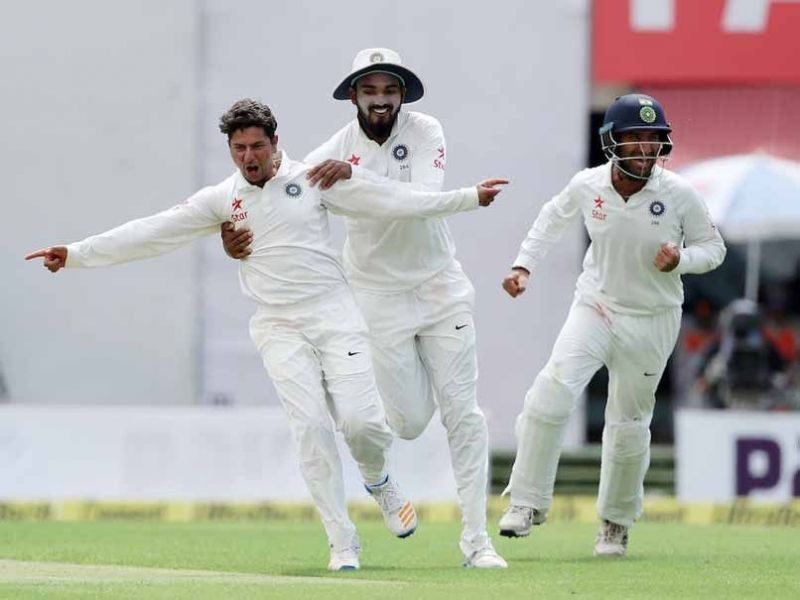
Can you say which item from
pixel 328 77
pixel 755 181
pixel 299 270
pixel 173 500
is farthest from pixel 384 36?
pixel 299 270

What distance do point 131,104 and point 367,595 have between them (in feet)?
32.9

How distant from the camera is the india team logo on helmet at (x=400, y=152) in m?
8.91

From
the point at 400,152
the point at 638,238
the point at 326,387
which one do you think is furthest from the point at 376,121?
the point at 638,238

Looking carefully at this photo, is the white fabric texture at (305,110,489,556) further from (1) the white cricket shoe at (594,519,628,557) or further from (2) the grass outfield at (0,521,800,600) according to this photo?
(1) the white cricket shoe at (594,519,628,557)

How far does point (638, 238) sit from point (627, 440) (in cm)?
96

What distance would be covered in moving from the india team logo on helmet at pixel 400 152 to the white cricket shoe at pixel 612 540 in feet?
6.52

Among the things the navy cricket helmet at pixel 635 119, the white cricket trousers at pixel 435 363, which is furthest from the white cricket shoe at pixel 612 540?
the navy cricket helmet at pixel 635 119

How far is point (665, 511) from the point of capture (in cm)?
1419

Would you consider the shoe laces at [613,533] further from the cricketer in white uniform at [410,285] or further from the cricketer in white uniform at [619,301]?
the cricketer in white uniform at [410,285]

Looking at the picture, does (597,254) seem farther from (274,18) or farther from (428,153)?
(274,18)

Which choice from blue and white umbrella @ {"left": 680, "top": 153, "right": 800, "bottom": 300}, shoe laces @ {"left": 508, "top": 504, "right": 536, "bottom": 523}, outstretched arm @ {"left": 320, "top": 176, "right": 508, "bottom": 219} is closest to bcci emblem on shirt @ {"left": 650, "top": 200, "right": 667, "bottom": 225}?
outstretched arm @ {"left": 320, "top": 176, "right": 508, "bottom": 219}

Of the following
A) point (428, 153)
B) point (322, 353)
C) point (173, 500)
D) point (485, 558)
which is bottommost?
point (173, 500)

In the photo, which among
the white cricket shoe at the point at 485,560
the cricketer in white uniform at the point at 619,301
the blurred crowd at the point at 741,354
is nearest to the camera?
the white cricket shoe at the point at 485,560

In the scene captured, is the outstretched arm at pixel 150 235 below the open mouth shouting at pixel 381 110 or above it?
below
